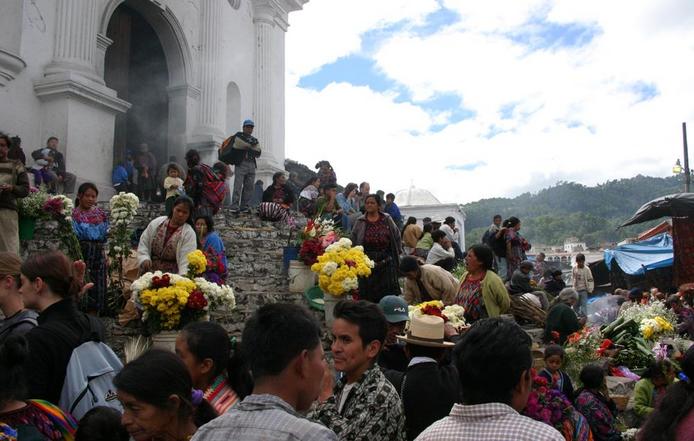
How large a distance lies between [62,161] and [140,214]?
2096mm

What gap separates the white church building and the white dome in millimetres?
12695

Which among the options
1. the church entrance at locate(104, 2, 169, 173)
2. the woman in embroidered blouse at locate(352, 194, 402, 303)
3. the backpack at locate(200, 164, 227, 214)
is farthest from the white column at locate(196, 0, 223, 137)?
the woman in embroidered blouse at locate(352, 194, 402, 303)

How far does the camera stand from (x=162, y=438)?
2.48 m

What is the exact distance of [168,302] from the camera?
5980 mm

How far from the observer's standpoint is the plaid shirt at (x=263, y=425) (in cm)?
188

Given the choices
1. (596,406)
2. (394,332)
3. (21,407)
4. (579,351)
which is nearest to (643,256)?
(579,351)

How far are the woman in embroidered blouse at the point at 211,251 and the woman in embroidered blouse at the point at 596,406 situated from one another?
13.6 feet

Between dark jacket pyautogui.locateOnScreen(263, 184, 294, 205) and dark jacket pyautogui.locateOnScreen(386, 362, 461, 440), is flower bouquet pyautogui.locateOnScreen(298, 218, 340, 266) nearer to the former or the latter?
dark jacket pyautogui.locateOnScreen(263, 184, 294, 205)

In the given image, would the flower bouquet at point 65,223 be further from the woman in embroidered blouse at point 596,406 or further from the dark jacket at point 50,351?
the woman in embroidered blouse at point 596,406

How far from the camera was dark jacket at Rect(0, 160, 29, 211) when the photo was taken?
761cm

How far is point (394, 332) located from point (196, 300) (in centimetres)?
223

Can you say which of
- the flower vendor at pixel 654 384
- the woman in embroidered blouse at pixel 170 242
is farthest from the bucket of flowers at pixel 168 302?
the flower vendor at pixel 654 384

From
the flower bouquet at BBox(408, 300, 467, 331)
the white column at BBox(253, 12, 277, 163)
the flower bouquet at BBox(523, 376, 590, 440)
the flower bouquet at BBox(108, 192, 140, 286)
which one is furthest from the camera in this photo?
the white column at BBox(253, 12, 277, 163)

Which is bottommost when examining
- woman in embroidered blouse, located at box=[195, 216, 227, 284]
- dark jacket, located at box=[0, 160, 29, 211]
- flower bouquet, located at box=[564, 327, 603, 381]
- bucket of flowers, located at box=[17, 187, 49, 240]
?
flower bouquet, located at box=[564, 327, 603, 381]
